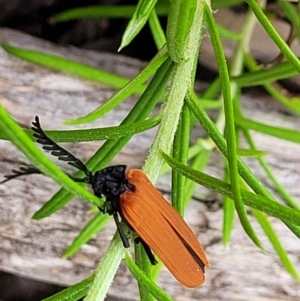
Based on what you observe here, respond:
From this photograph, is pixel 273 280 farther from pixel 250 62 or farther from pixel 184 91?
pixel 184 91

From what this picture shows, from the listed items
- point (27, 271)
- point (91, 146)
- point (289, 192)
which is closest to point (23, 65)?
point (91, 146)

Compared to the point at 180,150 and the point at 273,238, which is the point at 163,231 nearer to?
the point at 180,150

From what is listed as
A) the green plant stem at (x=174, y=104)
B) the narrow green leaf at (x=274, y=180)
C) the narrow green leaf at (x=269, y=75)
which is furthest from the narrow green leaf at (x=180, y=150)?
the narrow green leaf at (x=274, y=180)

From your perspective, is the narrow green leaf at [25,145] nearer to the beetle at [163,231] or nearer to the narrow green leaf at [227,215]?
the beetle at [163,231]

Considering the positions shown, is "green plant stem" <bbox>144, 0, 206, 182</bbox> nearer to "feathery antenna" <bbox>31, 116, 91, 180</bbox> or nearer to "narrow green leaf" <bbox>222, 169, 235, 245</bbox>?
"feathery antenna" <bbox>31, 116, 91, 180</bbox>

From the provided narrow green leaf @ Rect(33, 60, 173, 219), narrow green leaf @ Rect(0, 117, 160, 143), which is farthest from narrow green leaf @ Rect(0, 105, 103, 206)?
narrow green leaf @ Rect(33, 60, 173, 219)

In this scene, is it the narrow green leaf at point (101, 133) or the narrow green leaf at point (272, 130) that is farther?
the narrow green leaf at point (272, 130)
